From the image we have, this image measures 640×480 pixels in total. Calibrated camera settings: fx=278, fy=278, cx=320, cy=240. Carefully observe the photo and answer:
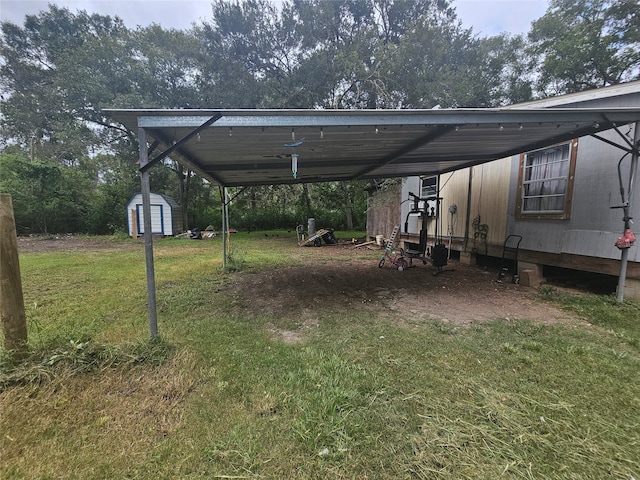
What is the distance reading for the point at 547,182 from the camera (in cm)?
527

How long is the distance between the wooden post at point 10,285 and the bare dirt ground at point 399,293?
2351mm

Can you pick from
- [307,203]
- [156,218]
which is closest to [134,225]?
[156,218]

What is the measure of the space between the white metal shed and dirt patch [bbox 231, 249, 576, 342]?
10.6m

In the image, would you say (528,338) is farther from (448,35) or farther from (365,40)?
(448,35)

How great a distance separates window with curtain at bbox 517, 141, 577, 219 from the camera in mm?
4875

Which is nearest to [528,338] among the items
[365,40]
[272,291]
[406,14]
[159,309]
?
[272,291]

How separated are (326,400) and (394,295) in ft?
9.97

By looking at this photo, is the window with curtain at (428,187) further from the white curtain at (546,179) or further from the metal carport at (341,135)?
the white curtain at (546,179)

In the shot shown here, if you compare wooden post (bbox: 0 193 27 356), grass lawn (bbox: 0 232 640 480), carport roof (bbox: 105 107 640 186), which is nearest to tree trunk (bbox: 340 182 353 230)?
carport roof (bbox: 105 107 640 186)

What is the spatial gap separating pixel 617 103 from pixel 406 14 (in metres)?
14.6

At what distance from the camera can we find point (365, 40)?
13156 mm

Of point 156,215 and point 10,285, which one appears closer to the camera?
point 10,285

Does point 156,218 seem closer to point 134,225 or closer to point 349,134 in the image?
point 134,225

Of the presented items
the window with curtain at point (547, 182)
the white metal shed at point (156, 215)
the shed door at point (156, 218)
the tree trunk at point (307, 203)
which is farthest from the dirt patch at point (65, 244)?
the window with curtain at point (547, 182)
